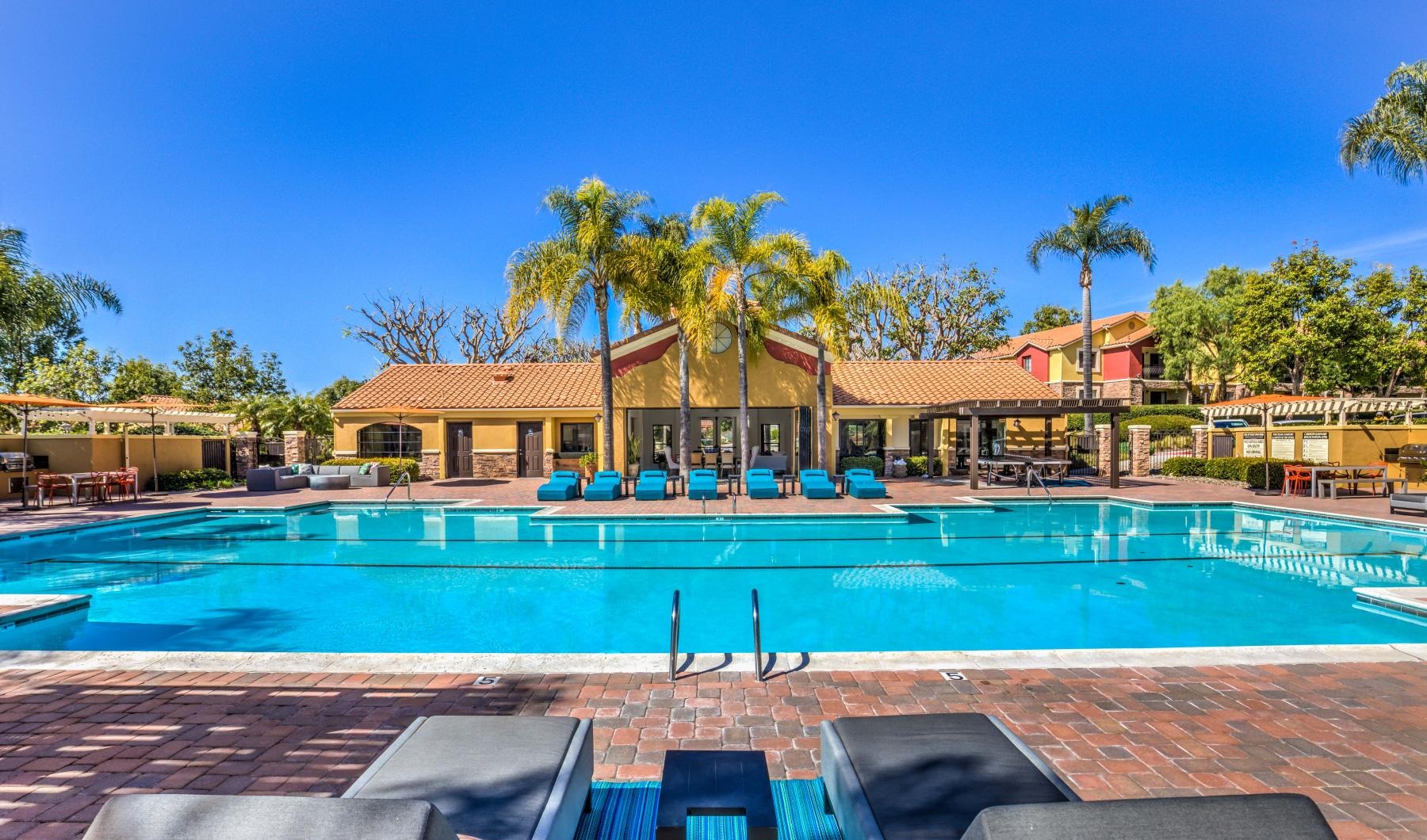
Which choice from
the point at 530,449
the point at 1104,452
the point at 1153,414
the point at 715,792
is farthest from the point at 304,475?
the point at 1153,414

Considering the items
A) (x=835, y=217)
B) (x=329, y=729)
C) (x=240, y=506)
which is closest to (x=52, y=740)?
(x=329, y=729)

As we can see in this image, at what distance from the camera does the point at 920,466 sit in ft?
79.9

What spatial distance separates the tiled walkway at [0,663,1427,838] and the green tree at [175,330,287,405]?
46584 millimetres

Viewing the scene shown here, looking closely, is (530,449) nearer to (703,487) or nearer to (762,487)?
(703,487)

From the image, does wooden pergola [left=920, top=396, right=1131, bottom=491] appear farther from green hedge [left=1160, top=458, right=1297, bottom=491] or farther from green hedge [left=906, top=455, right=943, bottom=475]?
green hedge [left=906, top=455, right=943, bottom=475]

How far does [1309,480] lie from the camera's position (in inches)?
716

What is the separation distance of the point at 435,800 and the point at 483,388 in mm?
25201

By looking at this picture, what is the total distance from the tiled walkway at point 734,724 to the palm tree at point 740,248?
1393 centimetres

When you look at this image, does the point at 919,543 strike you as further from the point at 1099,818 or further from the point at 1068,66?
the point at 1068,66

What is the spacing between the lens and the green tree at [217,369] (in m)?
42.9

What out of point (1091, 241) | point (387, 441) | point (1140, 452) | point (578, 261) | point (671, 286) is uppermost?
point (1091, 241)

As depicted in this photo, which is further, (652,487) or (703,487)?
(652,487)

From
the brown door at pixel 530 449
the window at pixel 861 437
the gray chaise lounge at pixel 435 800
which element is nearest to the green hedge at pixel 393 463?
the brown door at pixel 530 449

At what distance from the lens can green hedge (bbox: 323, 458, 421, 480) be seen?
2250 cm
